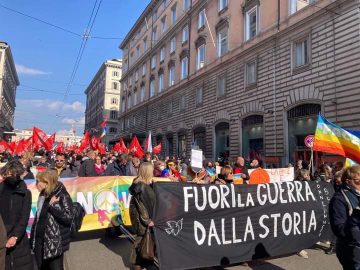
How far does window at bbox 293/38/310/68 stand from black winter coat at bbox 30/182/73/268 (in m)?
16.3

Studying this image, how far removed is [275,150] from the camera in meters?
19.3

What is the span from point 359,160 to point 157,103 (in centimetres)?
3592

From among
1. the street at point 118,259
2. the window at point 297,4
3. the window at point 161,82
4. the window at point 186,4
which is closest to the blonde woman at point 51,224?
the street at point 118,259

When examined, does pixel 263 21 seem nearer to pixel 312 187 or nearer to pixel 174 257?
pixel 312 187

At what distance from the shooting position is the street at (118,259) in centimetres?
536

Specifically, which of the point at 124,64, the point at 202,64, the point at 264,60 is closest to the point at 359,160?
the point at 264,60

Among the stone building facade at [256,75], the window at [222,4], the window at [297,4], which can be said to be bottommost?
the stone building facade at [256,75]

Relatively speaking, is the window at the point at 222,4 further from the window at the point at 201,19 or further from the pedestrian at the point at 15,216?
the pedestrian at the point at 15,216

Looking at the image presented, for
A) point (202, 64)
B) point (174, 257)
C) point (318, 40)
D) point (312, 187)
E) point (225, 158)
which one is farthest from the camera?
point (202, 64)

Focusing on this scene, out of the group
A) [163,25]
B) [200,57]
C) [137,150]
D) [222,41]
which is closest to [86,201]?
[137,150]

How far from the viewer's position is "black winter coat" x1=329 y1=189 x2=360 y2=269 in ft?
10.1

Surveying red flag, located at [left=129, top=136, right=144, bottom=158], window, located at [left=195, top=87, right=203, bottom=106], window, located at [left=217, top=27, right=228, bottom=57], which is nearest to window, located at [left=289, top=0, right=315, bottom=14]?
window, located at [left=217, top=27, right=228, bottom=57]

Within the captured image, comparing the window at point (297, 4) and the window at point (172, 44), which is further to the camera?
the window at point (172, 44)

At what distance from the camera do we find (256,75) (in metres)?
21.3
